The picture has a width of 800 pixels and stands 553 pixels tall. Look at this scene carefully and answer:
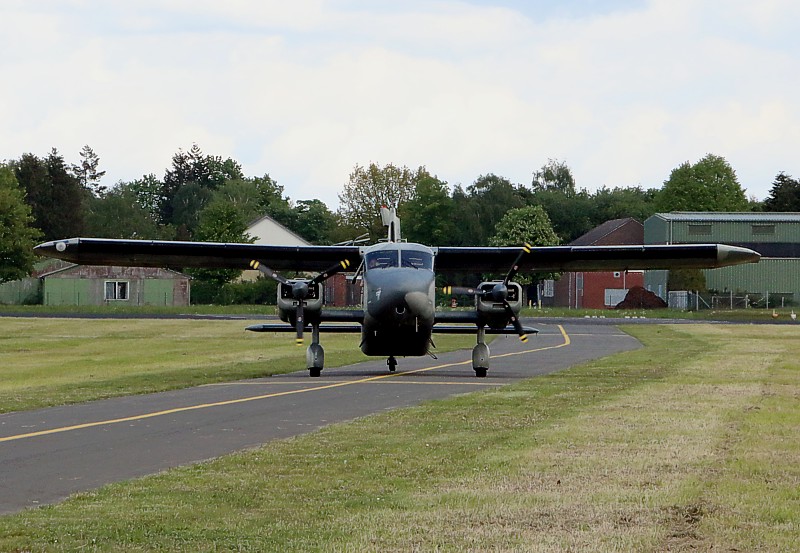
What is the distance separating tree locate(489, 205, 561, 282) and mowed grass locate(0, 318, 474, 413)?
45.4m

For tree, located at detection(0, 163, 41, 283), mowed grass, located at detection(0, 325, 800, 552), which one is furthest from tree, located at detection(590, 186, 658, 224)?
mowed grass, located at detection(0, 325, 800, 552)

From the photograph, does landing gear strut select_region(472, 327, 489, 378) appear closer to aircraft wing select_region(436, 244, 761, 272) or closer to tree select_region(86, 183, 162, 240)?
aircraft wing select_region(436, 244, 761, 272)

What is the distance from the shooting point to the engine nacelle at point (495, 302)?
2739cm

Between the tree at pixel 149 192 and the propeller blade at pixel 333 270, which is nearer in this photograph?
the propeller blade at pixel 333 270

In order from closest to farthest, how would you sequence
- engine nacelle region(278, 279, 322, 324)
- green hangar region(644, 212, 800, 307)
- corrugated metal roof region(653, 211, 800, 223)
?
engine nacelle region(278, 279, 322, 324)
green hangar region(644, 212, 800, 307)
corrugated metal roof region(653, 211, 800, 223)

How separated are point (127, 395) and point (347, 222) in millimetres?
92461

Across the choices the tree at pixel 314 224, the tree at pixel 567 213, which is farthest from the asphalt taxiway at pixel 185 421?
the tree at pixel 314 224

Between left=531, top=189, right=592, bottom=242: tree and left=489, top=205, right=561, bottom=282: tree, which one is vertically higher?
left=531, top=189, right=592, bottom=242: tree

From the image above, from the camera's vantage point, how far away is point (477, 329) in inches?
1114

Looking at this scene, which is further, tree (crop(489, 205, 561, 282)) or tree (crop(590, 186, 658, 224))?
tree (crop(590, 186, 658, 224))

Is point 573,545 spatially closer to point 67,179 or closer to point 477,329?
point 477,329

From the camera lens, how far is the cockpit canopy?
25.8 meters

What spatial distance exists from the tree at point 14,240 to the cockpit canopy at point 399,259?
6587 centimetres

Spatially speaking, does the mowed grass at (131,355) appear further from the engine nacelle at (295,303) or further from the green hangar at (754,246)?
the green hangar at (754,246)
